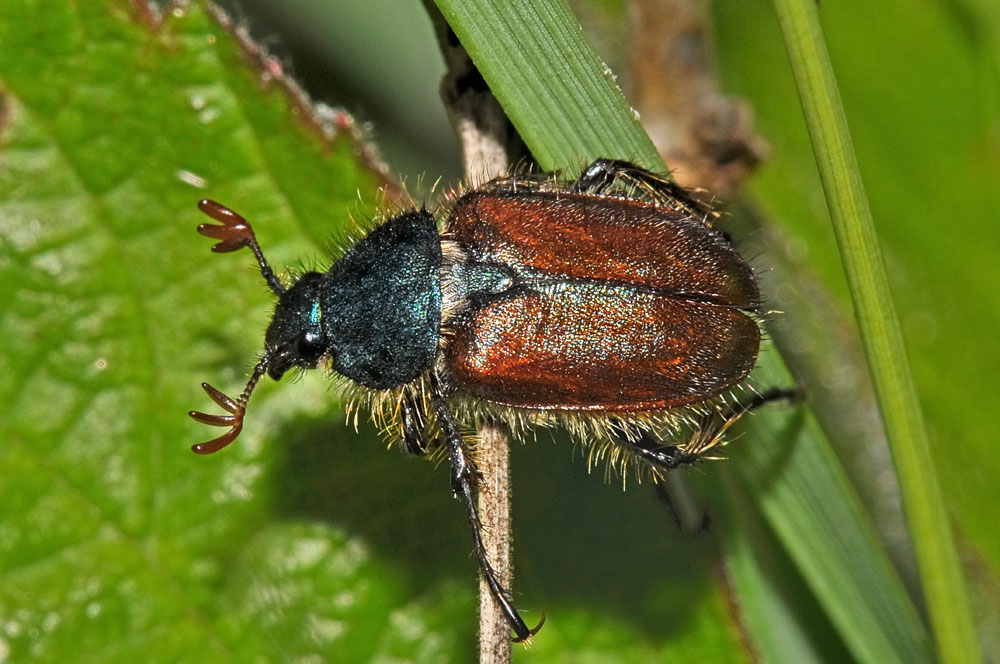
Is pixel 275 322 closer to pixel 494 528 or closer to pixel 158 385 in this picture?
pixel 158 385

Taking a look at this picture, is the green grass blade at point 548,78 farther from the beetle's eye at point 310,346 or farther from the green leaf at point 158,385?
the beetle's eye at point 310,346

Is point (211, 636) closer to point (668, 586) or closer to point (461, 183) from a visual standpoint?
point (668, 586)

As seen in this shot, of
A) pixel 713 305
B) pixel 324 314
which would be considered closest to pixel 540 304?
pixel 713 305

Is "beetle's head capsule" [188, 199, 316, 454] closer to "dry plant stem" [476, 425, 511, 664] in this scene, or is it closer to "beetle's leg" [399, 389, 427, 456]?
"beetle's leg" [399, 389, 427, 456]

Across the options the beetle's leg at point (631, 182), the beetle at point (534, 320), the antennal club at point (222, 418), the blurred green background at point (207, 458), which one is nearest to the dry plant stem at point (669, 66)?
the beetle's leg at point (631, 182)

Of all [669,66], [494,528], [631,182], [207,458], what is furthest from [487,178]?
[669,66]

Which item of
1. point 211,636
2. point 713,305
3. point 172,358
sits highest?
point 713,305
